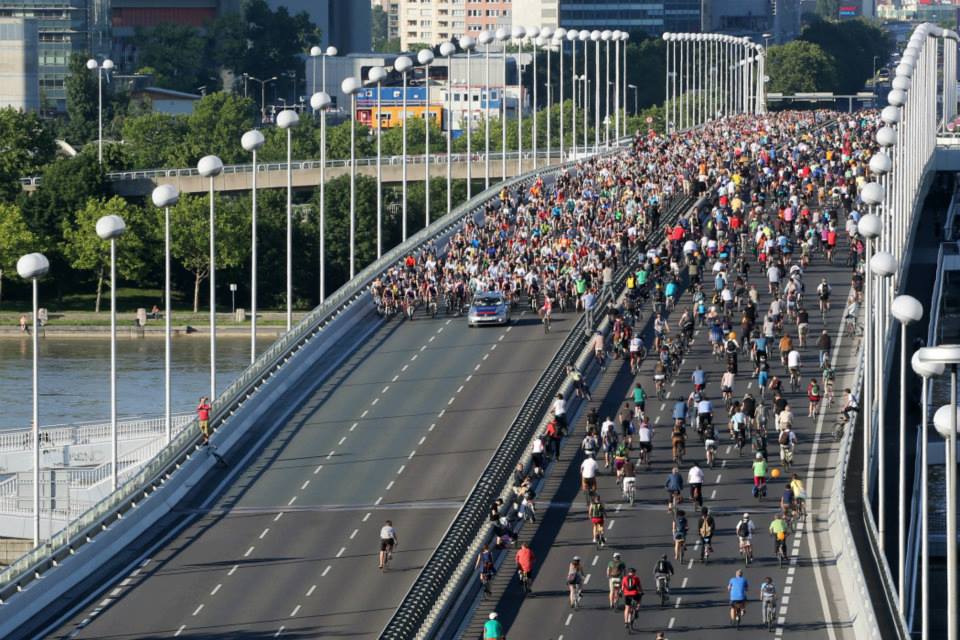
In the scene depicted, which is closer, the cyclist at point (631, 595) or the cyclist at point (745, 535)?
the cyclist at point (631, 595)

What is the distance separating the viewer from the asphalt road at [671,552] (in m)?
51.5

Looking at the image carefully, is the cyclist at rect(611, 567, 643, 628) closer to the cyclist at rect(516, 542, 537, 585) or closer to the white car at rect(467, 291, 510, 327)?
the cyclist at rect(516, 542, 537, 585)

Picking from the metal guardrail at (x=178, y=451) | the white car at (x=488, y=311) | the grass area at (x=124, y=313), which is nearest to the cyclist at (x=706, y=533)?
the metal guardrail at (x=178, y=451)

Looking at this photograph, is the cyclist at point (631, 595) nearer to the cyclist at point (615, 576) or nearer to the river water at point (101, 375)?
the cyclist at point (615, 576)

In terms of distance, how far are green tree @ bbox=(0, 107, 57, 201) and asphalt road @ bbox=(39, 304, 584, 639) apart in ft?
279

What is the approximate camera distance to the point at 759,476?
195ft

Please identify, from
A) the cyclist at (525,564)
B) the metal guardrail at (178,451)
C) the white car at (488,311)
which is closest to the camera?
the cyclist at (525,564)

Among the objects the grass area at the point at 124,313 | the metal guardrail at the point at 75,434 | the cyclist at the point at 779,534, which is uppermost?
the cyclist at the point at 779,534

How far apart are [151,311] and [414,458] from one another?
75.4 metres

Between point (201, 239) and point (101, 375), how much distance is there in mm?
23887

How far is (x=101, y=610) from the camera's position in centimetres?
5312

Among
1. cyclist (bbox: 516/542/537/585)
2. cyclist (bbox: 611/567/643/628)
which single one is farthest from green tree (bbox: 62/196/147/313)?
cyclist (bbox: 611/567/643/628)

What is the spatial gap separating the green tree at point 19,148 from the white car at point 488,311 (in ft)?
275

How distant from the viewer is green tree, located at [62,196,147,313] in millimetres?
141125
